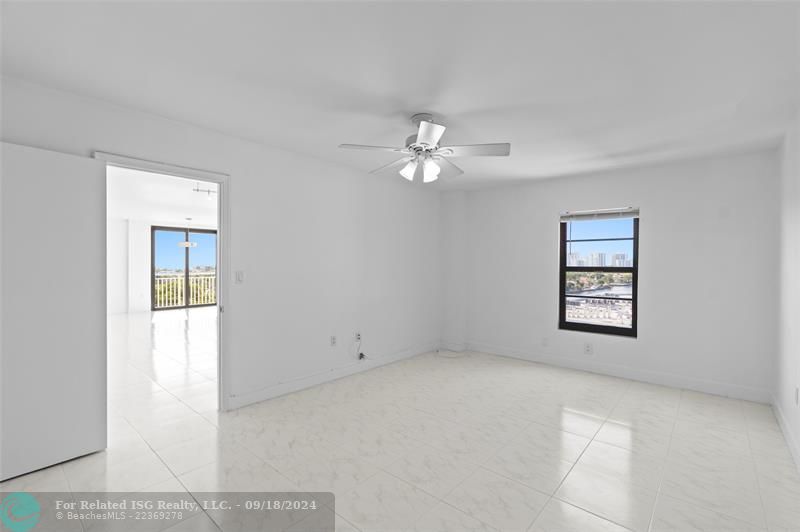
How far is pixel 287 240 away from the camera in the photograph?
12.1ft

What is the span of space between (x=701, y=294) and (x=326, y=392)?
3.96m

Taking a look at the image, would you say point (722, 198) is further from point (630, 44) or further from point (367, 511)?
point (367, 511)

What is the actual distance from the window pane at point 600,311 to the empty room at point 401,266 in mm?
24

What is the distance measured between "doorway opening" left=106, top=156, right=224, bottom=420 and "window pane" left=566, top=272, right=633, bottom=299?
4.10 metres

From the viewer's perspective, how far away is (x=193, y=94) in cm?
246

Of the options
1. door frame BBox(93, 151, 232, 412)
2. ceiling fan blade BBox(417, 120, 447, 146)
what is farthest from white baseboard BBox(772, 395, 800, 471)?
door frame BBox(93, 151, 232, 412)

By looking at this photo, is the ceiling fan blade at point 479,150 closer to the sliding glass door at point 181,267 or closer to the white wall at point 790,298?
the white wall at point 790,298

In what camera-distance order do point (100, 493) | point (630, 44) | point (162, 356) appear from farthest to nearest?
point (162, 356) → point (100, 493) → point (630, 44)

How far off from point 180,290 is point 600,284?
32.9 ft

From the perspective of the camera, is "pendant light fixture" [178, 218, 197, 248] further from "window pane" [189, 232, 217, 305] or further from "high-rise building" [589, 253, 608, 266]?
"high-rise building" [589, 253, 608, 266]

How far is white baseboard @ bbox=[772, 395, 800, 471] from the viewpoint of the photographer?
2467 millimetres

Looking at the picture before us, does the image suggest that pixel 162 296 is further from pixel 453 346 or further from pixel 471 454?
pixel 471 454

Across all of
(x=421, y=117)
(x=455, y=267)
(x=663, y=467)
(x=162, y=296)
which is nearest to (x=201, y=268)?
(x=162, y=296)

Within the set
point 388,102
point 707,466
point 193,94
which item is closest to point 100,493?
point 193,94
